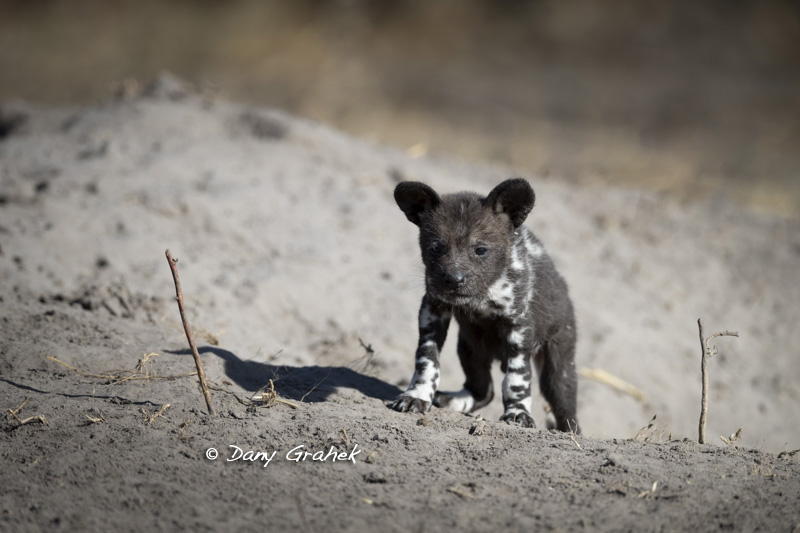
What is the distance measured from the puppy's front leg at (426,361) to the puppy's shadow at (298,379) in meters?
0.46

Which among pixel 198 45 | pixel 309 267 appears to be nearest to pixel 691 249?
pixel 309 267

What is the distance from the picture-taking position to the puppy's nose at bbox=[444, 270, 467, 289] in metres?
4.92

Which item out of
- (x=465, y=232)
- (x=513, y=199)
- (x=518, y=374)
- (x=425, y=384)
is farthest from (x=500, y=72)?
(x=425, y=384)

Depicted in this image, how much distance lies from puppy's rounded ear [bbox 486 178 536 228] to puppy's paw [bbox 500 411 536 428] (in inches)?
56.4

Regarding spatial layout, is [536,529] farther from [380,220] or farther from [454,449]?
[380,220]

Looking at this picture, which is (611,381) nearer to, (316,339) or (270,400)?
(316,339)

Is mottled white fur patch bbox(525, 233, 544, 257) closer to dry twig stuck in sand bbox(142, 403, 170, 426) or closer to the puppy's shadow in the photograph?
the puppy's shadow

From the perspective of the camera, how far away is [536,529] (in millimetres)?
3229

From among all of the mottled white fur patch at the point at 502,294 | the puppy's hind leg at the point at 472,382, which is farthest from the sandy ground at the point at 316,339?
the mottled white fur patch at the point at 502,294

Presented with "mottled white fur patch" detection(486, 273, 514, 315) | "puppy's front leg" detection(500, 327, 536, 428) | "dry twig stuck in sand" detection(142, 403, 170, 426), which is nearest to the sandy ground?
"dry twig stuck in sand" detection(142, 403, 170, 426)

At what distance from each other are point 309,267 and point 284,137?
2602 mm

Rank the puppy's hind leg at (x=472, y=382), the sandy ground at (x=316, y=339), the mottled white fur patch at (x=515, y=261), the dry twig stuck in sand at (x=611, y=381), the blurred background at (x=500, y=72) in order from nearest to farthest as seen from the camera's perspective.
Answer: the sandy ground at (x=316, y=339)
the mottled white fur patch at (x=515, y=261)
the puppy's hind leg at (x=472, y=382)
the dry twig stuck in sand at (x=611, y=381)
the blurred background at (x=500, y=72)

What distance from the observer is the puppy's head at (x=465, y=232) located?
5.07 m

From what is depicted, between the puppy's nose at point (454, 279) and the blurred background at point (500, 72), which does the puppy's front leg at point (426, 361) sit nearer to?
the puppy's nose at point (454, 279)
